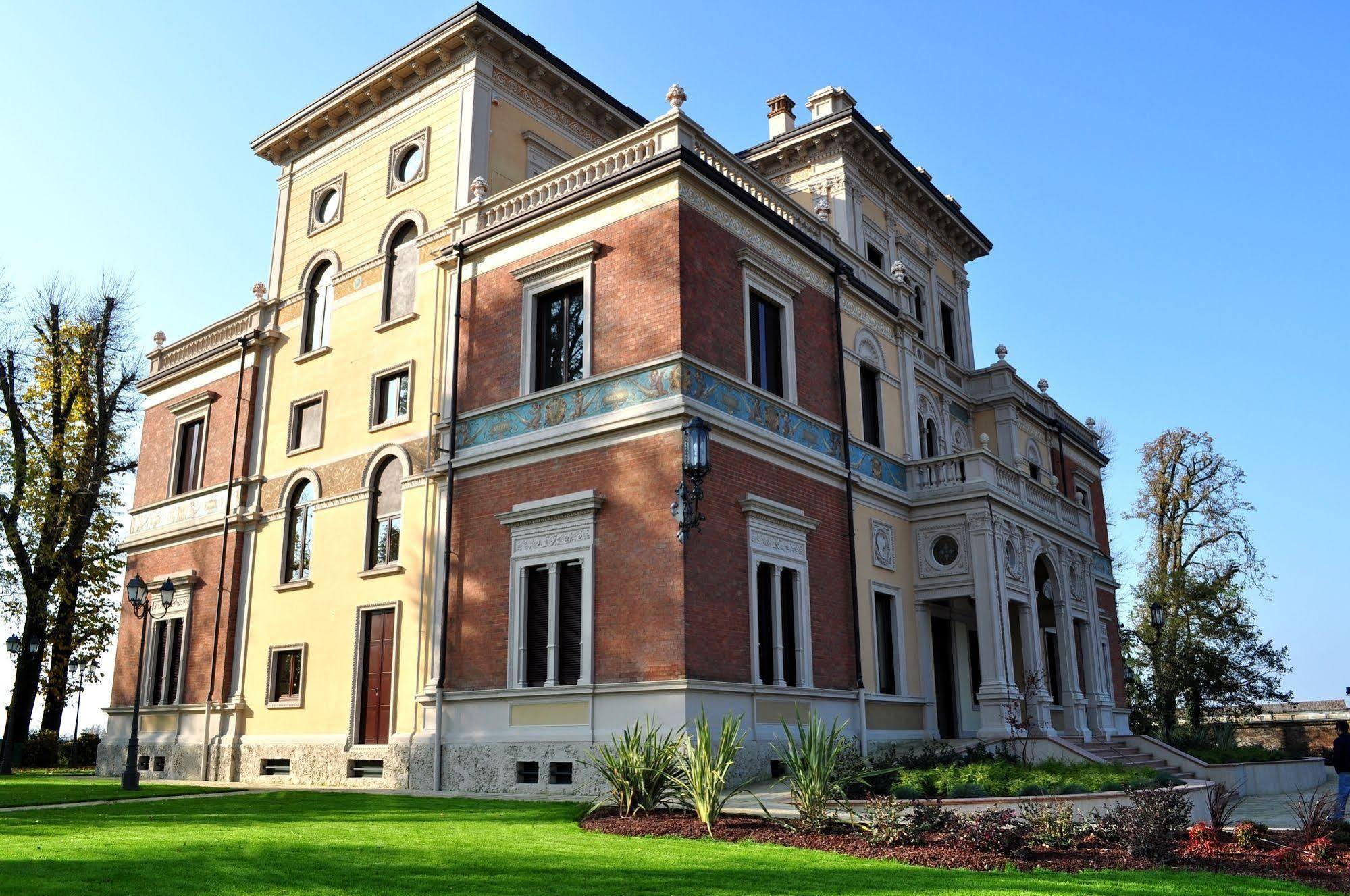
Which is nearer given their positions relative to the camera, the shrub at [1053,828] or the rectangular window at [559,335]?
the shrub at [1053,828]

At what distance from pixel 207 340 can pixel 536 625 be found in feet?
50.9

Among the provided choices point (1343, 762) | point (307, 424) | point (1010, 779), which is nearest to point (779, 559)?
point (1010, 779)

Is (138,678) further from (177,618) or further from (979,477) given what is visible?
(979,477)

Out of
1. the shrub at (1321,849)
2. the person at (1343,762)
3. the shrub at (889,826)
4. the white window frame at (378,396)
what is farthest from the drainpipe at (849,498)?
the shrub at (1321,849)

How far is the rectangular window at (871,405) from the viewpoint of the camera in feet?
74.5

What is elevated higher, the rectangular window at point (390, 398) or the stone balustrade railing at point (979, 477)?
the rectangular window at point (390, 398)

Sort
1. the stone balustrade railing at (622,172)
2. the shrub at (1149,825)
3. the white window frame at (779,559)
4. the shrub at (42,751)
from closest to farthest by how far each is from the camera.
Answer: the shrub at (1149,825), the white window frame at (779,559), the stone balustrade railing at (622,172), the shrub at (42,751)

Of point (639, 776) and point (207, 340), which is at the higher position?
point (207, 340)

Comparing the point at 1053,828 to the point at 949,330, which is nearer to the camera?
the point at 1053,828

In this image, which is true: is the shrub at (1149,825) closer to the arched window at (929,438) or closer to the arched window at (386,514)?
the arched window at (386,514)

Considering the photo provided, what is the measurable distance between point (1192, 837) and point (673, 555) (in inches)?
313

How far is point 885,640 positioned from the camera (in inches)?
834

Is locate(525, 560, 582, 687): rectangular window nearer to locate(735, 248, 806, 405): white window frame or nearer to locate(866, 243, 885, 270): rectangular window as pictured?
locate(735, 248, 806, 405): white window frame

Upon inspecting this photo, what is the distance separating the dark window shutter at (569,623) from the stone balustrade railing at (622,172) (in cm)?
695
